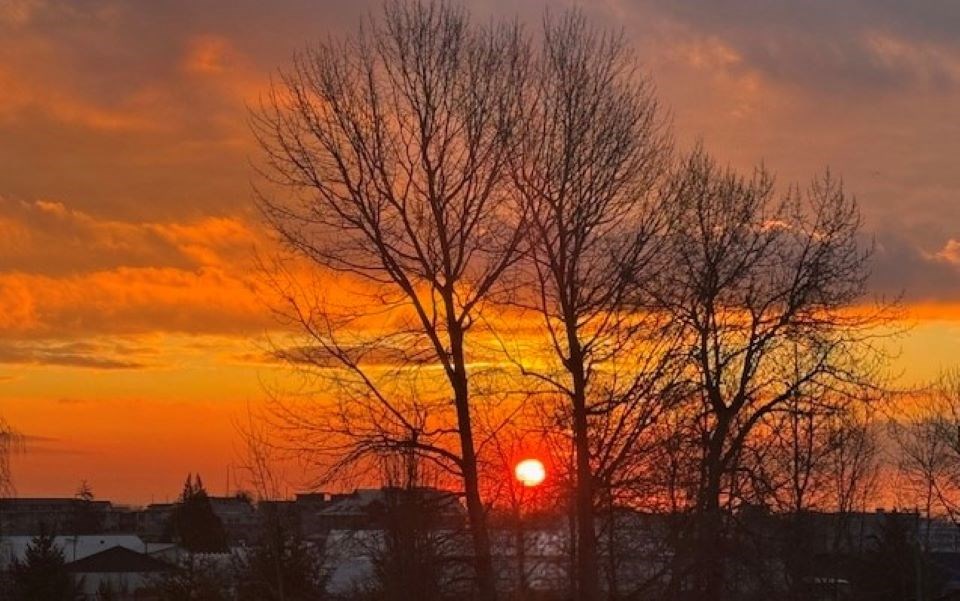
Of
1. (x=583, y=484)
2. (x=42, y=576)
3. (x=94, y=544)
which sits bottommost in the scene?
(x=42, y=576)

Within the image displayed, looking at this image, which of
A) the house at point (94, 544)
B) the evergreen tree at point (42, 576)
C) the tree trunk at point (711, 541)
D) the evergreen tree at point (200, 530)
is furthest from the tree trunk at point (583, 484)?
the house at point (94, 544)

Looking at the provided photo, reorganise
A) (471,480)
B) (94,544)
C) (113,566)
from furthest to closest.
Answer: (94,544) → (113,566) → (471,480)

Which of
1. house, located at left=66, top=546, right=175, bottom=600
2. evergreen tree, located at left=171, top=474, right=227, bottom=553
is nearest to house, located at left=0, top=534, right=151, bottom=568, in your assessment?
house, located at left=66, top=546, right=175, bottom=600

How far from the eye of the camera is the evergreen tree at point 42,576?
151ft

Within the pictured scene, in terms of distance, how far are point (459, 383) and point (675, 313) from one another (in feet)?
21.7

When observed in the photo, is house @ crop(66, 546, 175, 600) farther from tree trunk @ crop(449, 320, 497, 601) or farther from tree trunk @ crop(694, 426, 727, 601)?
tree trunk @ crop(449, 320, 497, 601)

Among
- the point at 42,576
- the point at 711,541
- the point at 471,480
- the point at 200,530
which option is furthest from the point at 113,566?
the point at 471,480

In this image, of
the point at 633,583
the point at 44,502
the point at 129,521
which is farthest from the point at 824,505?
the point at 44,502

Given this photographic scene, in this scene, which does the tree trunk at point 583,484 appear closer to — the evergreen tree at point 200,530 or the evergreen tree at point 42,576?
the evergreen tree at point 200,530

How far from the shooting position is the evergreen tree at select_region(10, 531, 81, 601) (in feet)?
151

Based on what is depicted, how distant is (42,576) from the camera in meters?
46.2

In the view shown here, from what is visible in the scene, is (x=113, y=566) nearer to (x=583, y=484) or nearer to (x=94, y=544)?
(x=94, y=544)

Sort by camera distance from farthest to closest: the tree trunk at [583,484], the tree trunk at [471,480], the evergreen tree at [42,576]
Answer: the evergreen tree at [42,576], the tree trunk at [583,484], the tree trunk at [471,480]

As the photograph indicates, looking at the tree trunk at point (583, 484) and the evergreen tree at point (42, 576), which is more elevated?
the tree trunk at point (583, 484)
